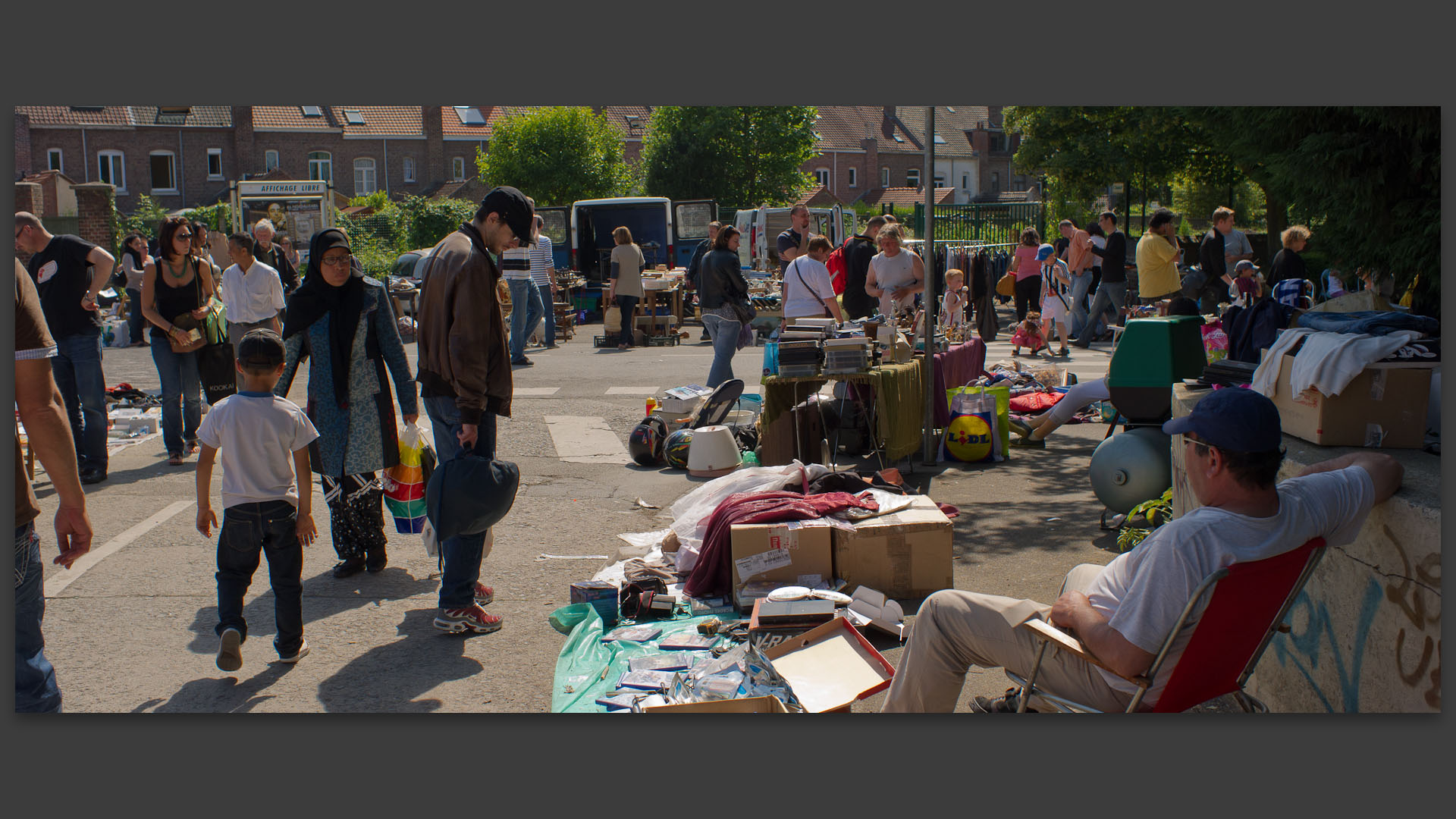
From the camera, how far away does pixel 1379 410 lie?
13.6ft

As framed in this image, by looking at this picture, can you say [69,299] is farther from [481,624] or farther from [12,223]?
[481,624]

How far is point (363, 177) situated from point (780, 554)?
167 feet

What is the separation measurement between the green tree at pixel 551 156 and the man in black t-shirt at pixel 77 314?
3847 centimetres

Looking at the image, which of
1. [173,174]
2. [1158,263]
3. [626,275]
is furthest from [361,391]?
[173,174]

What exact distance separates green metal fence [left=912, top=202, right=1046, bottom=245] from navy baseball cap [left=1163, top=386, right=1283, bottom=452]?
2169cm

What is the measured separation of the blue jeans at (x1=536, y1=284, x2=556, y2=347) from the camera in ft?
58.0

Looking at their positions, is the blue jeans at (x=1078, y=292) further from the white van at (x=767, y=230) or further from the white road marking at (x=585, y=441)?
the white van at (x=767, y=230)

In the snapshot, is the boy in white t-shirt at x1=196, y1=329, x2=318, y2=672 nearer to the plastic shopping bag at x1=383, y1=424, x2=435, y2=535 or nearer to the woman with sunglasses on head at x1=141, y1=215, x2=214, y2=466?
the plastic shopping bag at x1=383, y1=424, x2=435, y2=535

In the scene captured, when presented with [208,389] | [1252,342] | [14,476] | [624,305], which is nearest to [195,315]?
[208,389]

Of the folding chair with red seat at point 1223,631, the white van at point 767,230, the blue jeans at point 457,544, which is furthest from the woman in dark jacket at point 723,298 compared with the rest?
the white van at point 767,230

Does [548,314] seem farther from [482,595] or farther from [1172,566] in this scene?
[1172,566]

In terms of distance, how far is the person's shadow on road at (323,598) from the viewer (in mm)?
5125

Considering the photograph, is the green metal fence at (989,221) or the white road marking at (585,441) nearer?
the white road marking at (585,441)

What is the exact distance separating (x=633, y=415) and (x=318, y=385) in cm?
548
